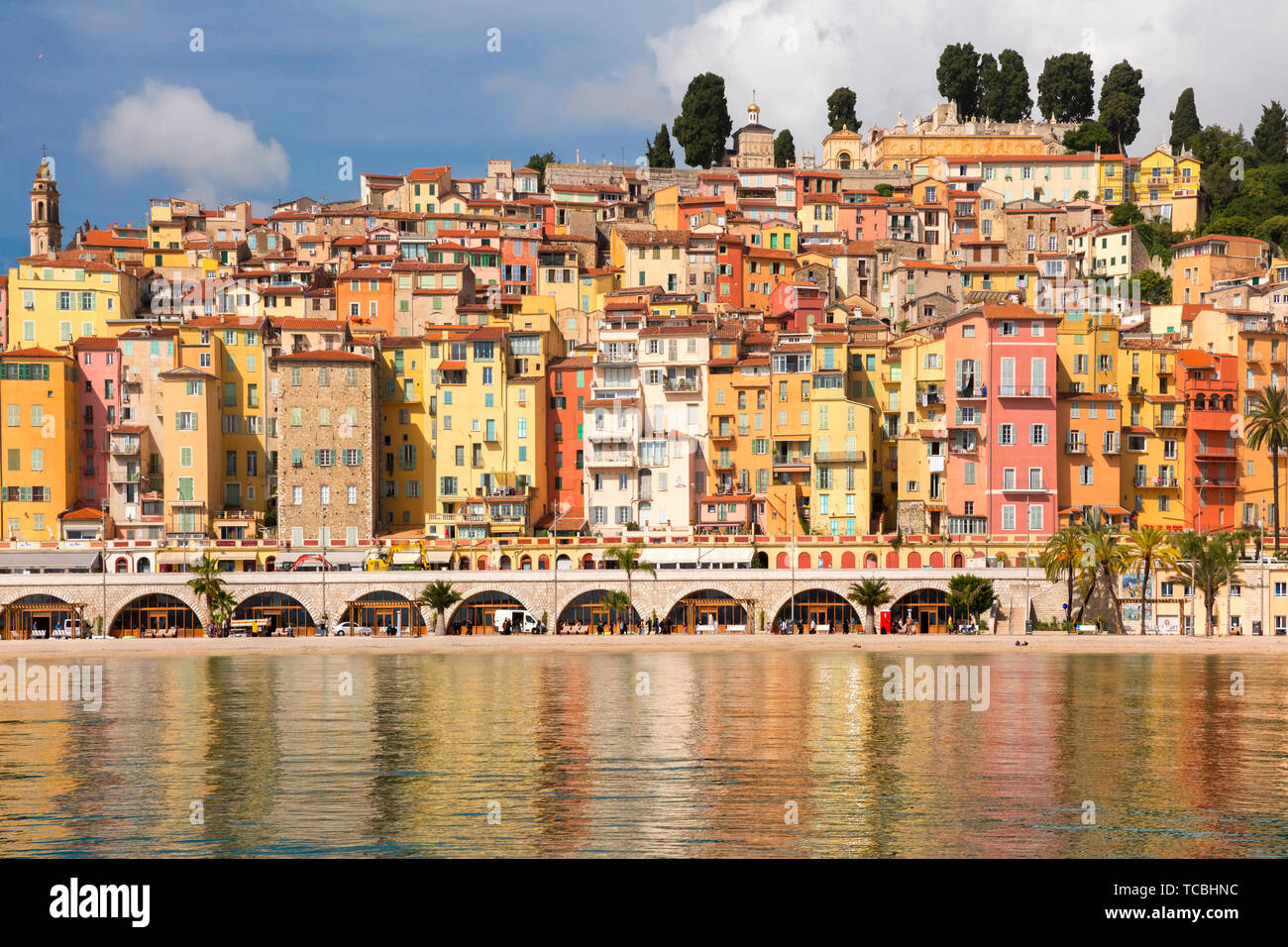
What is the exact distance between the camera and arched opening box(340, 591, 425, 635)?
3332 inches

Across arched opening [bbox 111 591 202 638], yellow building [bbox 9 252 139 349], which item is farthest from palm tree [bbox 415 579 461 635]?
yellow building [bbox 9 252 139 349]

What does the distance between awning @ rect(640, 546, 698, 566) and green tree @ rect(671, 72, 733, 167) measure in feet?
283

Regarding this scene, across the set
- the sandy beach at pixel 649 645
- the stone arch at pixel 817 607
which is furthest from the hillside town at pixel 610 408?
the sandy beach at pixel 649 645

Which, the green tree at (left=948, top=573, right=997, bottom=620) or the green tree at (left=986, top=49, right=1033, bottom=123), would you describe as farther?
the green tree at (left=986, top=49, right=1033, bottom=123)

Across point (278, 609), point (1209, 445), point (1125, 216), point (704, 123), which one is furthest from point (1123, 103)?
point (278, 609)

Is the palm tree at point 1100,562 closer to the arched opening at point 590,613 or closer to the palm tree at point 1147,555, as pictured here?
the palm tree at point 1147,555

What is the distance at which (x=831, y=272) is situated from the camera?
407 feet

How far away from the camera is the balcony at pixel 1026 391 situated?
92.1m

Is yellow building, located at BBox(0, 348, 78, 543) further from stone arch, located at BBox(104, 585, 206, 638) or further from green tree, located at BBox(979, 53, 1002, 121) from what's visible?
green tree, located at BBox(979, 53, 1002, 121)

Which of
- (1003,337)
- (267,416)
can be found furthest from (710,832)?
(267,416)

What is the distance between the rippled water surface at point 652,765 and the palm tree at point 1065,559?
1206 cm

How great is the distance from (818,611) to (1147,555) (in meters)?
19.7

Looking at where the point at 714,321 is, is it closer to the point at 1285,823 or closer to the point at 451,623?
the point at 451,623

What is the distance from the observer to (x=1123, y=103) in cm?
16838
